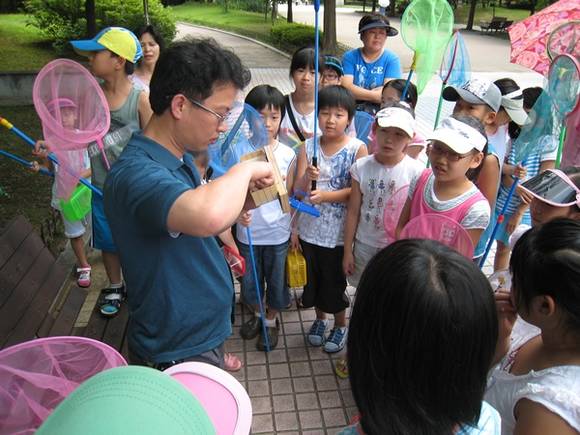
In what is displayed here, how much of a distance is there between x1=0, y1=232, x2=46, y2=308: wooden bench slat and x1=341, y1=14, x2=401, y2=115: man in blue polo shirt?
2.72 meters

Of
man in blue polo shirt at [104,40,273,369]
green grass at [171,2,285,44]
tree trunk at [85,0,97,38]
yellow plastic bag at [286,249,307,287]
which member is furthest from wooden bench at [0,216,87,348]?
green grass at [171,2,285,44]

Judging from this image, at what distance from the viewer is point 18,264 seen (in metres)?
2.51

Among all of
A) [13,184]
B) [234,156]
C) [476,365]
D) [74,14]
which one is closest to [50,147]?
[234,156]

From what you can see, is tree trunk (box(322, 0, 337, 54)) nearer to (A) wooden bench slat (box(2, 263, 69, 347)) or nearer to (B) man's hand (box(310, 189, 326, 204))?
(B) man's hand (box(310, 189, 326, 204))

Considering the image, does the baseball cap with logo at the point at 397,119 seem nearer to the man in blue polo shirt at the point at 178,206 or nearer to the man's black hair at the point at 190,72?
the man in blue polo shirt at the point at 178,206

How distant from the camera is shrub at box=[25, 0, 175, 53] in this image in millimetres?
13672

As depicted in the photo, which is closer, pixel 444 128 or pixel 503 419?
pixel 503 419

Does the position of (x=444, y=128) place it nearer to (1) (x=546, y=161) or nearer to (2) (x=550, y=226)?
(2) (x=550, y=226)

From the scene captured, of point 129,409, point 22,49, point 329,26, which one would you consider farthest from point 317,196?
point 22,49

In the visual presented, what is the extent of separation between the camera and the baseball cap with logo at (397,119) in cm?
252

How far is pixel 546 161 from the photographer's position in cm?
332

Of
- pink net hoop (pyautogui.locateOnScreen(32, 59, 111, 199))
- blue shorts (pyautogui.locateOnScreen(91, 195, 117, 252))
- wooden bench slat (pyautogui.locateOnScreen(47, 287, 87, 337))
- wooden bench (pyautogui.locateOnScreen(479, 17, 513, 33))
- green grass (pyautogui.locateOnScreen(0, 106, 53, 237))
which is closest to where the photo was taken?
pink net hoop (pyautogui.locateOnScreen(32, 59, 111, 199))

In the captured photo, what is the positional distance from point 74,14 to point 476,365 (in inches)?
640

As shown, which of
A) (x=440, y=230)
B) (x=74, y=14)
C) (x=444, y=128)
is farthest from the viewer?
(x=74, y=14)
